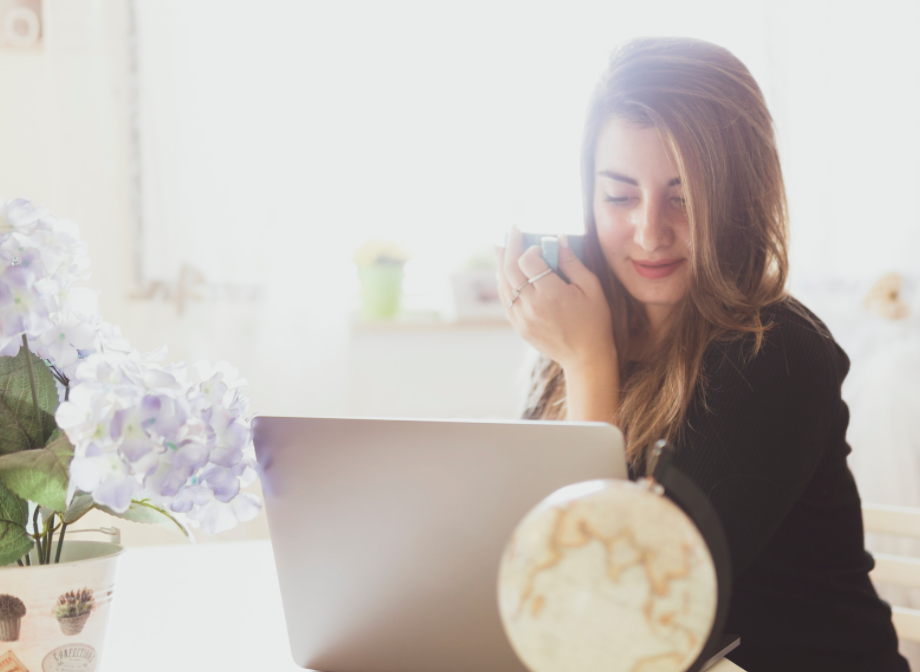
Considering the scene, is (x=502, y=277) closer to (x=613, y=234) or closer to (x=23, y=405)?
(x=613, y=234)

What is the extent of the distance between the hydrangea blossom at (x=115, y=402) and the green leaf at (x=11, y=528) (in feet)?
0.17

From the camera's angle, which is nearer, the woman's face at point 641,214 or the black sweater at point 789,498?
the black sweater at point 789,498

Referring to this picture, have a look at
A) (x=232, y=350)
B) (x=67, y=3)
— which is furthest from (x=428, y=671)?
(x=67, y=3)

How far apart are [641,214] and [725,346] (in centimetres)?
24

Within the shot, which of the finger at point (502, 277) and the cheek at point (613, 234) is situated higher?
the cheek at point (613, 234)

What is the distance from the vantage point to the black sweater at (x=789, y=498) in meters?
0.80

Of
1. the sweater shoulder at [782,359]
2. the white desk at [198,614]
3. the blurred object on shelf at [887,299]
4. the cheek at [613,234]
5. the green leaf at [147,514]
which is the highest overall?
the cheek at [613,234]

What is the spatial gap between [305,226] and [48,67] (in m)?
0.73

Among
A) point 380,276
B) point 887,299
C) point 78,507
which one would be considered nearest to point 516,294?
point 78,507

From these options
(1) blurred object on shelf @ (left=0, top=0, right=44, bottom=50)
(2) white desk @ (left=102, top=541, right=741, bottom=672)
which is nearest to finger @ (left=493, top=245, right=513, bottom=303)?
(2) white desk @ (left=102, top=541, right=741, bottom=672)

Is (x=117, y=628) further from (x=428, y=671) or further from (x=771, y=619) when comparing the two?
(x=771, y=619)

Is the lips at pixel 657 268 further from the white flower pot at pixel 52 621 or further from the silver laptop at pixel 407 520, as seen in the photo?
the white flower pot at pixel 52 621

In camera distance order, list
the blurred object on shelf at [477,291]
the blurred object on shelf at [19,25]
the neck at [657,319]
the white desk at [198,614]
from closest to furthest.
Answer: the white desk at [198,614] → the neck at [657,319] → the blurred object on shelf at [19,25] → the blurred object on shelf at [477,291]

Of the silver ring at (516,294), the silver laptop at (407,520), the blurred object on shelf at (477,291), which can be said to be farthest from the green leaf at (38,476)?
the blurred object on shelf at (477,291)
